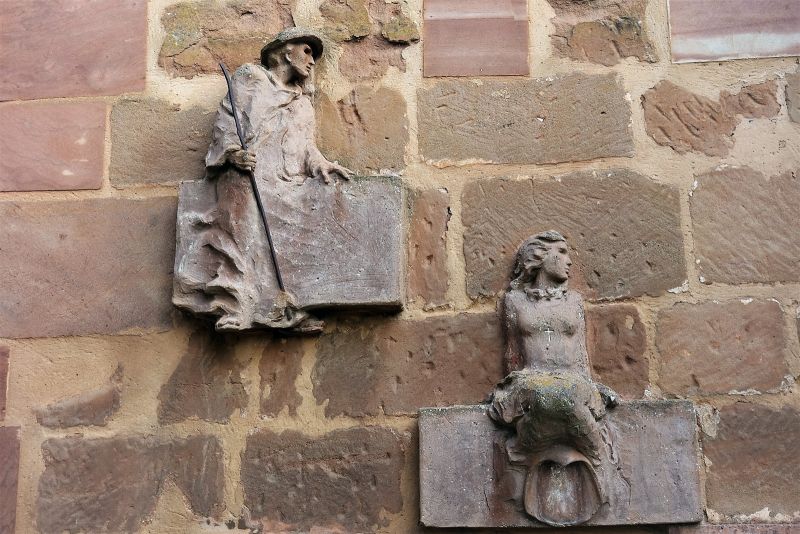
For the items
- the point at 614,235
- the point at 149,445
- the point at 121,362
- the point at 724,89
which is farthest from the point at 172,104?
the point at 724,89

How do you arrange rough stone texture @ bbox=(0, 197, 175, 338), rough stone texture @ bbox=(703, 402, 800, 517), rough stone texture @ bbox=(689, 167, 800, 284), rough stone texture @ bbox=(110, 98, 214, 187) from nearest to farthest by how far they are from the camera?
rough stone texture @ bbox=(703, 402, 800, 517) < rough stone texture @ bbox=(689, 167, 800, 284) < rough stone texture @ bbox=(0, 197, 175, 338) < rough stone texture @ bbox=(110, 98, 214, 187)

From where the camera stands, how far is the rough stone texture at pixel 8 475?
134 inches

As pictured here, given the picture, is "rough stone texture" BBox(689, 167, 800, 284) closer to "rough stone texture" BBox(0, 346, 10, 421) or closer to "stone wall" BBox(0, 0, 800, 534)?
"stone wall" BBox(0, 0, 800, 534)

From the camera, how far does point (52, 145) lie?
378 cm

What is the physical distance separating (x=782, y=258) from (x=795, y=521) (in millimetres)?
764

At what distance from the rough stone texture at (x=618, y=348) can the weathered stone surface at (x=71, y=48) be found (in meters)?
1.65

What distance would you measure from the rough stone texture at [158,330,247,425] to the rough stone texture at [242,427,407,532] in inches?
5.3

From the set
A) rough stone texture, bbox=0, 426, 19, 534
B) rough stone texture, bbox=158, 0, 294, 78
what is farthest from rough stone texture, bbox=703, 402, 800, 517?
rough stone texture, bbox=0, 426, 19, 534

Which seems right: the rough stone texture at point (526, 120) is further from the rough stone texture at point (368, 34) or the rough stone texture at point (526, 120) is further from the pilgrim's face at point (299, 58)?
the pilgrim's face at point (299, 58)

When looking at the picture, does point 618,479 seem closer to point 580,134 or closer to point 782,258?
point 782,258

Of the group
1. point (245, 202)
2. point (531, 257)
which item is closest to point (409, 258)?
point (531, 257)

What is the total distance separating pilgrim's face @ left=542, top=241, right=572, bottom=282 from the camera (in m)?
3.39

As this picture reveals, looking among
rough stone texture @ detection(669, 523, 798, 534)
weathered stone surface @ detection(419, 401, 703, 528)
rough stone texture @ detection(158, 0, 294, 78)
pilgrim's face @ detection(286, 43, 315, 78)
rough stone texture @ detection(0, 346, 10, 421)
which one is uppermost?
rough stone texture @ detection(158, 0, 294, 78)

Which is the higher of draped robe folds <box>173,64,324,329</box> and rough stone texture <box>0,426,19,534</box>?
draped robe folds <box>173,64,324,329</box>
